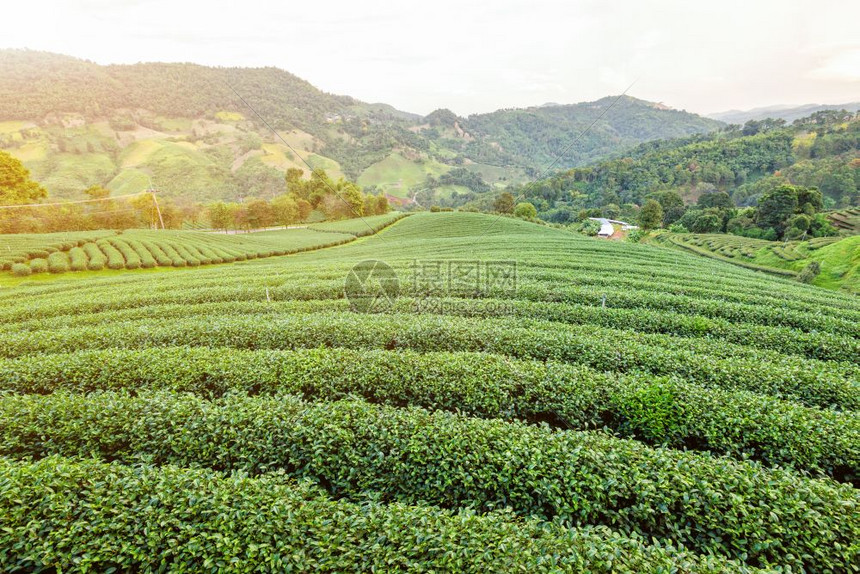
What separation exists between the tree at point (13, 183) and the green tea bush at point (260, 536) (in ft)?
142

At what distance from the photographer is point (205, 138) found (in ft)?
456

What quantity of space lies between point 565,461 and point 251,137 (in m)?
173

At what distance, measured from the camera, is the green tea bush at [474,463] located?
3664 mm

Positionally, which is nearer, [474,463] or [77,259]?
[474,463]

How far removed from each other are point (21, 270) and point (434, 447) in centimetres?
3387

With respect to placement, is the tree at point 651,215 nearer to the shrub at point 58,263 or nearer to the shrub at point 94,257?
the shrub at point 94,257

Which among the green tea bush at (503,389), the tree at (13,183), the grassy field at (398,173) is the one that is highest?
the grassy field at (398,173)

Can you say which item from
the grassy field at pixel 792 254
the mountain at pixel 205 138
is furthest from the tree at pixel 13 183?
the mountain at pixel 205 138

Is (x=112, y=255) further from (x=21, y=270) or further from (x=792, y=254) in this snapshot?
(x=792, y=254)

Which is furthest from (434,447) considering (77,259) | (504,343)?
(77,259)

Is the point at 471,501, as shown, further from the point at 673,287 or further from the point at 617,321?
the point at 673,287

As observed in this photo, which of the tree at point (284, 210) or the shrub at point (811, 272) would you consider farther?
the tree at point (284, 210)

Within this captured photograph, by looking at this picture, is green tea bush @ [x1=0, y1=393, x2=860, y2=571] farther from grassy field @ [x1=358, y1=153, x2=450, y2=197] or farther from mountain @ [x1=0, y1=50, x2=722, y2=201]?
grassy field @ [x1=358, y1=153, x2=450, y2=197]

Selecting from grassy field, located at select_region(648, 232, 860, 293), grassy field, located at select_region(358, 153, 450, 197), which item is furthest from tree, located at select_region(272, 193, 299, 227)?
grassy field, located at select_region(358, 153, 450, 197)
